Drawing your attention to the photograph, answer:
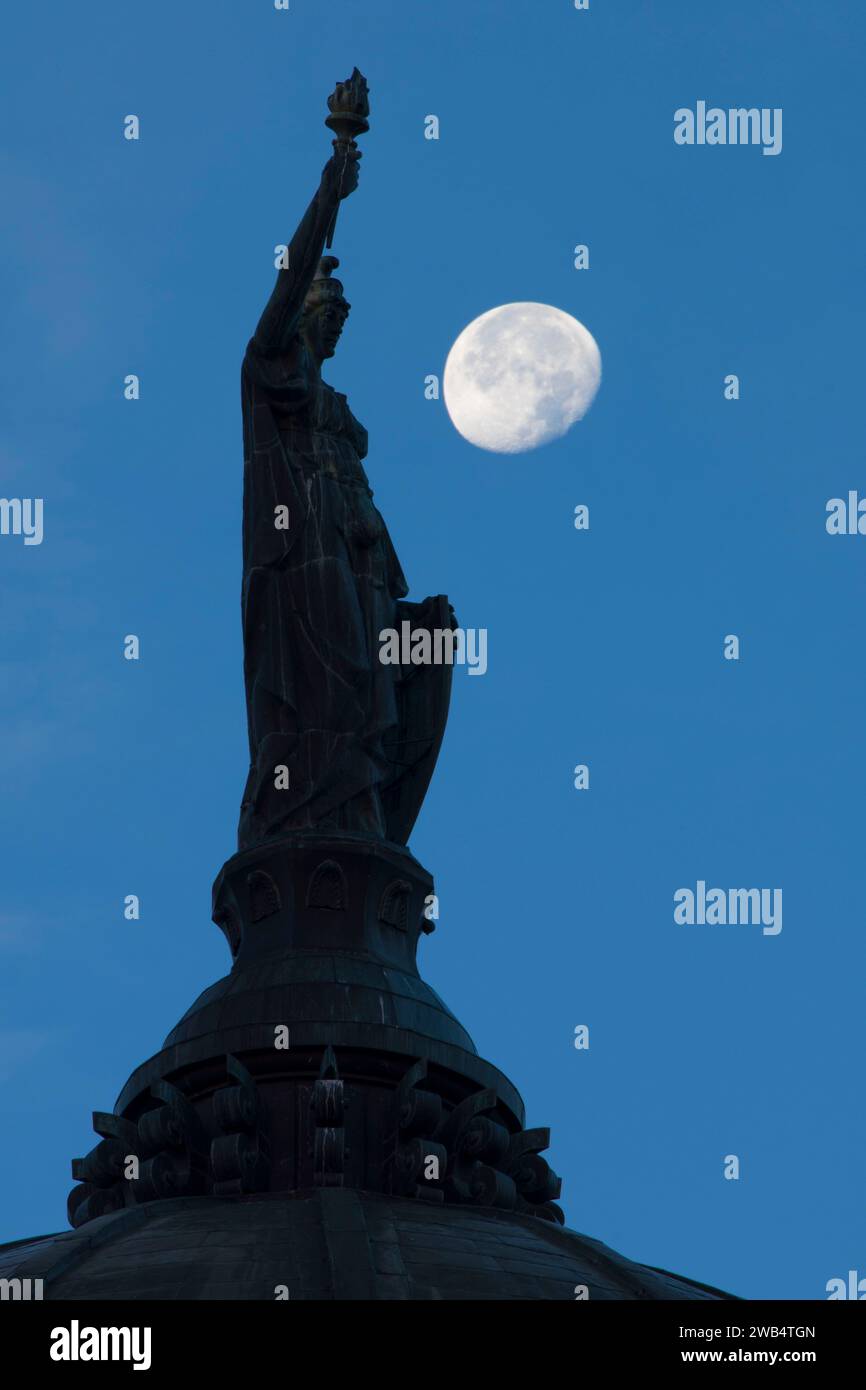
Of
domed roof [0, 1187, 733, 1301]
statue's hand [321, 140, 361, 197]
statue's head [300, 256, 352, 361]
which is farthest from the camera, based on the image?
statue's head [300, 256, 352, 361]

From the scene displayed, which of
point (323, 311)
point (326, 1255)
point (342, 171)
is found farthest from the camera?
point (323, 311)

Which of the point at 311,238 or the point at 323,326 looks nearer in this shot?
the point at 311,238

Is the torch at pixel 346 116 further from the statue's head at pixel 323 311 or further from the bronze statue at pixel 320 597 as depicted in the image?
the statue's head at pixel 323 311

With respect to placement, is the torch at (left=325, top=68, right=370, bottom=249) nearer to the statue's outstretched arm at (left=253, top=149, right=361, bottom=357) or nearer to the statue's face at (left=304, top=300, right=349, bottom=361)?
the statue's outstretched arm at (left=253, top=149, right=361, bottom=357)

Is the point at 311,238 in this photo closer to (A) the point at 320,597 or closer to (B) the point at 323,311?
(B) the point at 323,311

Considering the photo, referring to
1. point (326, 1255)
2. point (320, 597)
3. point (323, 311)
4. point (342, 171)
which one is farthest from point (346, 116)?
point (326, 1255)

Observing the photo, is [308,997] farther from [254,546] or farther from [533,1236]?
[254,546]

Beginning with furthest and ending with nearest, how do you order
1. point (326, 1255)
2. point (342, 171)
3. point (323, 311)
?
point (323, 311), point (342, 171), point (326, 1255)

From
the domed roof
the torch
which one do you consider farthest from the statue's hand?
the domed roof
